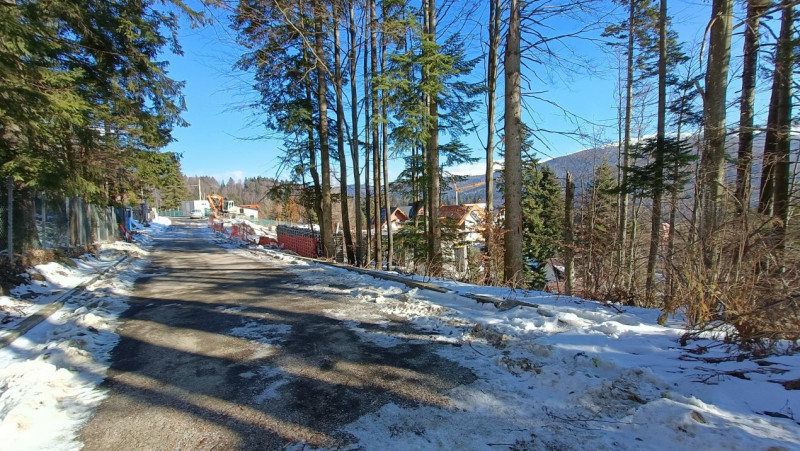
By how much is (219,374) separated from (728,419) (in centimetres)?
436

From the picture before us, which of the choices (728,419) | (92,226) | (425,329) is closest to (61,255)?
(92,226)

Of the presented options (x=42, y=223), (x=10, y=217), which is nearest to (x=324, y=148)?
(x=42, y=223)

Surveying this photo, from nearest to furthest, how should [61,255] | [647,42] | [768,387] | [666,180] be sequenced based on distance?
[768,387] < [61,255] < [666,180] < [647,42]

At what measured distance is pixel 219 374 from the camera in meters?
3.82

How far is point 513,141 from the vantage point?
25.8ft

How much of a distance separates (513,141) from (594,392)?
5814 millimetres

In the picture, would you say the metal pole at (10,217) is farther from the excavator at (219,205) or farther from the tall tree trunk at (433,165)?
the excavator at (219,205)

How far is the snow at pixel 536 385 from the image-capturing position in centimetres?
250

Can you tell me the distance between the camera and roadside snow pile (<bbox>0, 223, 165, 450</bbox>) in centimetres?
286

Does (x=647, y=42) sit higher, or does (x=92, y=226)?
(x=647, y=42)

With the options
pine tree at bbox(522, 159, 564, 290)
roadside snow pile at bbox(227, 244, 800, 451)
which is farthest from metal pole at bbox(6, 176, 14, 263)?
pine tree at bbox(522, 159, 564, 290)

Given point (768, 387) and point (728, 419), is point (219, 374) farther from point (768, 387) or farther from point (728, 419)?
point (768, 387)

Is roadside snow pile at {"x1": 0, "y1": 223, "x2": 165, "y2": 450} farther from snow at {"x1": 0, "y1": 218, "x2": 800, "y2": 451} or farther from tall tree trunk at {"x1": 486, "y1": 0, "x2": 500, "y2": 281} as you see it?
tall tree trunk at {"x1": 486, "y1": 0, "x2": 500, "y2": 281}

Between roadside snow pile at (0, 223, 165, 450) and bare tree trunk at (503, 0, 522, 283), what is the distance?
23.0ft
